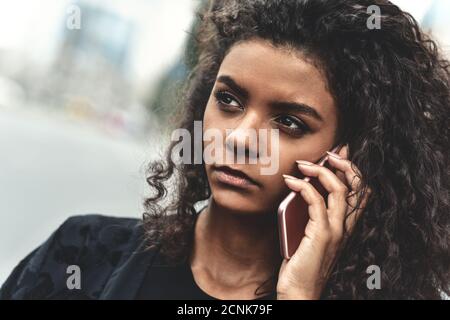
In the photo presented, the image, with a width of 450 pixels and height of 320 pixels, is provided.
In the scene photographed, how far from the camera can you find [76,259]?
6.85 ft

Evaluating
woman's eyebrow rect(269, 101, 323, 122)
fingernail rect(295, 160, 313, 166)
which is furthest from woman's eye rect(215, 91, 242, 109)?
fingernail rect(295, 160, 313, 166)

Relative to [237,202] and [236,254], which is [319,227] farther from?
[236,254]

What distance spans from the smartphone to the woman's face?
0.08 m

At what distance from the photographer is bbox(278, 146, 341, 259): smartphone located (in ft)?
5.79

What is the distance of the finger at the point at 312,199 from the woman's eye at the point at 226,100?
281 mm

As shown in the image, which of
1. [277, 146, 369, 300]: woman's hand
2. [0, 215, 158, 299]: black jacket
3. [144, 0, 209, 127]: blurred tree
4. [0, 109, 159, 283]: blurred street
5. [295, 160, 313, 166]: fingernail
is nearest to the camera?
[277, 146, 369, 300]: woman's hand

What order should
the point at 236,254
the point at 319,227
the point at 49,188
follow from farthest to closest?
the point at 49,188 → the point at 236,254 → the point at 319,227

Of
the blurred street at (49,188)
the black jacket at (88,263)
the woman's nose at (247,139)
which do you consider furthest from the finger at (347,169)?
the blurred street at (49,188)

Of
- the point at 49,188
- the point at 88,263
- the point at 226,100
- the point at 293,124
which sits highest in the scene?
the point at 49,188

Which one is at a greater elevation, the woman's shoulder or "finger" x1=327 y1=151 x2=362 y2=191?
"finger" x1=327 y1=151 x2=362 y2=191

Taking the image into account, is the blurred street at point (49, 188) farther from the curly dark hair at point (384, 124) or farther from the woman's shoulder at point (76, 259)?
the curly dark hair at point (384, 124)

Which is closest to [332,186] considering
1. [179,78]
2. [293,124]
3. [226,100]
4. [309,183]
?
[309,183]

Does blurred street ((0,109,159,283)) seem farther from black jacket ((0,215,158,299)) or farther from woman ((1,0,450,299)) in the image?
woman ((1,0,450,299))

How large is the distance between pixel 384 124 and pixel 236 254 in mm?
659
